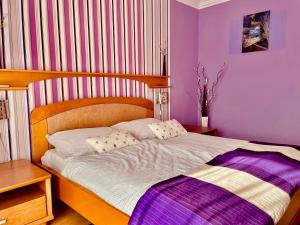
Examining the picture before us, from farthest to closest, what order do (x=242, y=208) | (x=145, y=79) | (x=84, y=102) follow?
(x=145, y=79), (x=84, y=102), (x=242, y=208)

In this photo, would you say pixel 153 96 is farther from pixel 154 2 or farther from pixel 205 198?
pixel 205 198

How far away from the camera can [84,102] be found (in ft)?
8.24

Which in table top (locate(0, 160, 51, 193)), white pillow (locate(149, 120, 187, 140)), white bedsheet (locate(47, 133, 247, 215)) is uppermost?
white pillow (locate(149, 120, 187, 140))

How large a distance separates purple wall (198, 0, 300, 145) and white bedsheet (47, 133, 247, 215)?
45.2 inches

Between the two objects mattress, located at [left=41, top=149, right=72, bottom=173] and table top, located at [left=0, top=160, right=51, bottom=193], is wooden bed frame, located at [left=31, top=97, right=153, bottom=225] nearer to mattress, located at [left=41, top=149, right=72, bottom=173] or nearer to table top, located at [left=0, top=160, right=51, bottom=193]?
mattress, located at [left=41, top=149, right=72, bottom=173]

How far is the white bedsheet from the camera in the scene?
1.43m

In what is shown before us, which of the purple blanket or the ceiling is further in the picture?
the ceiling

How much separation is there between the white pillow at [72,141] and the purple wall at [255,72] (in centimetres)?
189

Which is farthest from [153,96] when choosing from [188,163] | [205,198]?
[205,198]

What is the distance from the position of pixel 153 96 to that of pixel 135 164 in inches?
66.2

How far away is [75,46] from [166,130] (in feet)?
4.29

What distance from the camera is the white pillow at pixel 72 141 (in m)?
2.03

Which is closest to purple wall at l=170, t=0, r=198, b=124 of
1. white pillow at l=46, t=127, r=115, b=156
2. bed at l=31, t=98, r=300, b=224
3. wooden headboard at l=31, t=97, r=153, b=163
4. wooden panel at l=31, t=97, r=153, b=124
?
bed at l=31, t=98, r=300, b=224

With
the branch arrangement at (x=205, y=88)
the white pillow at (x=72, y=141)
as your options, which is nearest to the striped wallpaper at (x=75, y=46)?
the white pillow at (x=72, y=141)
